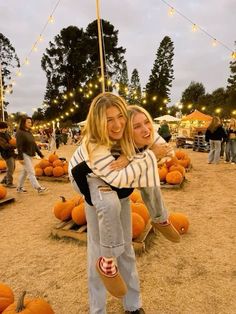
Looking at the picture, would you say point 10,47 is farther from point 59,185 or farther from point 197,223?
point 197,223

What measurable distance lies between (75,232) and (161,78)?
50.4 meters

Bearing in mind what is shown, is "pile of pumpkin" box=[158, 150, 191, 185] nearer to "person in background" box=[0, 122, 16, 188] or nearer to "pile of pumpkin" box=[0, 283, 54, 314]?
"person in background" box=[0, 122, 16, 188]

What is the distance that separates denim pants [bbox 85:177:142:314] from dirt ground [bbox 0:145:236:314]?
49 cm

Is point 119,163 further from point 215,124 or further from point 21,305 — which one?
point 215,124

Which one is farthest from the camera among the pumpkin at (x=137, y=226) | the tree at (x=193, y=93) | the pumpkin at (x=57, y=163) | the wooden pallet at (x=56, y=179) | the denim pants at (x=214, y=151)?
the tree at (x=193, y=93)

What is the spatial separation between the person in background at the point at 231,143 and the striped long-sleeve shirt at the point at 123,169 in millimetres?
10595

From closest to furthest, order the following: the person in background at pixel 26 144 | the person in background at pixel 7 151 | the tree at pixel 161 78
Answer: the person in background at pixel 26 144 < the person in background at pixel 7 151 < the tree at pixel 161 78

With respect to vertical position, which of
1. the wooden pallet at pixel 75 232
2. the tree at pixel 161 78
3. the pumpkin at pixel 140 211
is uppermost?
the tree at pixel 161 78

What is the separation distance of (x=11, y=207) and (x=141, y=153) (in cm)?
486

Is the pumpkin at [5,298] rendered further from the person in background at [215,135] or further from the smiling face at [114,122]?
the person in background at [215,135]

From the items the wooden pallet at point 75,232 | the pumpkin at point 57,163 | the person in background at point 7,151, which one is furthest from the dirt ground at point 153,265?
the pumpkin at point 57,163

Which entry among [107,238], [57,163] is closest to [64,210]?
[107,238]

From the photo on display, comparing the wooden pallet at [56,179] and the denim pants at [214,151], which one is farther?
the denim pants at [214,151]

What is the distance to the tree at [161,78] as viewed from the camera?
5131 centimetres
